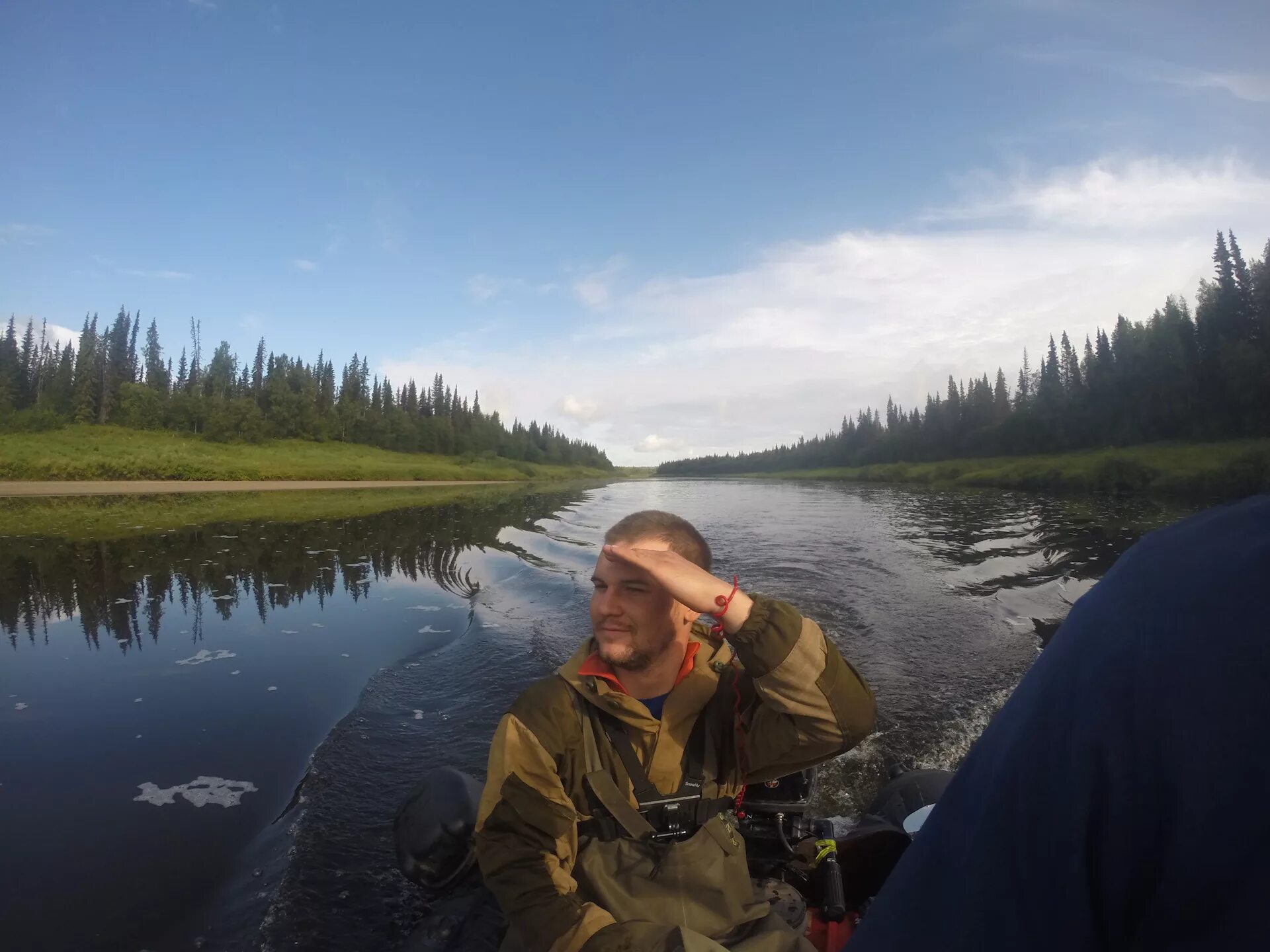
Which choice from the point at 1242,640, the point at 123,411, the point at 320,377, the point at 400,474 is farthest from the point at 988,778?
the point at 320,377

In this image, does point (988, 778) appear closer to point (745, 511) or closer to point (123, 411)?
point (745, 511)

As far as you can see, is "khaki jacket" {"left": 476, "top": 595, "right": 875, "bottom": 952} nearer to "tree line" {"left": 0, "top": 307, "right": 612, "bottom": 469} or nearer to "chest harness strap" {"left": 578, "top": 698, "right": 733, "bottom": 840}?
"chest harness strap" {"left": 578, "top": 698, "right": 733, "bottom": 840}

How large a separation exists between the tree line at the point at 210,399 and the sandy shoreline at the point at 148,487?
2958cm

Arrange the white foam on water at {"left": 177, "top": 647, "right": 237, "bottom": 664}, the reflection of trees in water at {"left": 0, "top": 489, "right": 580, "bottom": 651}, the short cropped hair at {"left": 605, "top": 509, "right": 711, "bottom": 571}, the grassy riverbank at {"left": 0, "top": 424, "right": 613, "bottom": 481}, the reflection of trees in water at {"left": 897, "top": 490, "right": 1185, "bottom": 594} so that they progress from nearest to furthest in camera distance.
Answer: the short cropped hair at {"left": 605, "top": 509, "right": 711, "bottom": 571} < the white foam on water at {"left": 177, "top": 647, "right": 237, "bottom": 664} < the reflection of trees in water at {"left": 0, "top": 489, "right": 580, "bottom": 651} < the reflection of trees in water at {"left": 897, "top": 490, "right": 1185, "bottom": 594} < the grassy riverbank at {"left": 0, "top": 424, "right": 613, "bottom": 481}

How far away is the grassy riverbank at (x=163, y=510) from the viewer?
68.1ft

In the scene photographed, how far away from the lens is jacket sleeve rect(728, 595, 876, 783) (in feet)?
9.29

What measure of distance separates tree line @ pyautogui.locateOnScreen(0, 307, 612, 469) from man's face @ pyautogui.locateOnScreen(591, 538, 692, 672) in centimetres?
8394

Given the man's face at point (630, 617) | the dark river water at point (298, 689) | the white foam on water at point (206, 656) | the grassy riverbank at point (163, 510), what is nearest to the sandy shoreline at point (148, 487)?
the grassy riverbank at point (163, 510)

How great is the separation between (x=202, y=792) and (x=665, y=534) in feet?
18.0

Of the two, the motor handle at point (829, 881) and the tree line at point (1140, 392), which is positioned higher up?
the tree line at point (1140, 392)

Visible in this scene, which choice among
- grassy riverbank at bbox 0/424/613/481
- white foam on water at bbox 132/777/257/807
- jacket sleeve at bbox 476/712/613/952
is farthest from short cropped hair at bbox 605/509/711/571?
grassy riverbank at bbox 0/424/613/481

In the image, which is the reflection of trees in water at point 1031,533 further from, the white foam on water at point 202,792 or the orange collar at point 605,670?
the white foam on water at point 202,792

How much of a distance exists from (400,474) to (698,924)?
81.6 metres

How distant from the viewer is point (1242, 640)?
78 cm
